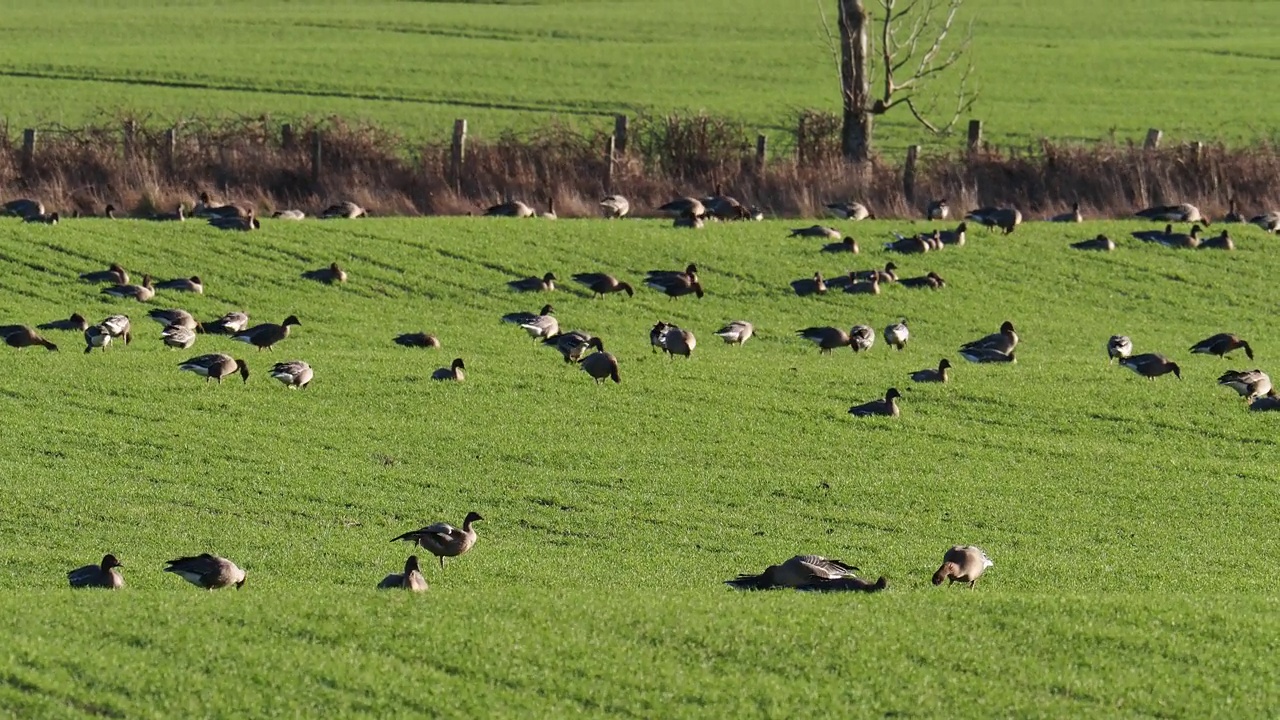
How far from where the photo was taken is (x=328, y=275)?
37.2 metres

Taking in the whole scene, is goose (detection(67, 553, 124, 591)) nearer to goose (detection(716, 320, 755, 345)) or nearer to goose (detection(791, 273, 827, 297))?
goose (detection(716, 320, 755, 345))

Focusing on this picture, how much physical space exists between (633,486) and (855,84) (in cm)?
2918

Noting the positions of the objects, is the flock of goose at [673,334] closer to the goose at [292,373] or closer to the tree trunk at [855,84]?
the goose at [292,373]

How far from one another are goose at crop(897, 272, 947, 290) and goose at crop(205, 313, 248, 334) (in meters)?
14.1

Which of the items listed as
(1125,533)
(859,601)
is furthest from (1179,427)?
(859,601)

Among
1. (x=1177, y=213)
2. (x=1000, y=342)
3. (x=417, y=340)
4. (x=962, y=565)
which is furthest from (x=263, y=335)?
(x=1177, y=213)

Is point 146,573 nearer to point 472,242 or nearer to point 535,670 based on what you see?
point 535,670

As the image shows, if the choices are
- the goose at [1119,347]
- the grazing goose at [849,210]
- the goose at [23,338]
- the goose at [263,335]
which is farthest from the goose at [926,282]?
the goose at [23,338]

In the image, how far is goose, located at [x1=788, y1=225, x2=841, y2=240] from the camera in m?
41.5

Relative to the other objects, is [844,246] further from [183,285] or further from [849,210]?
[183,285]

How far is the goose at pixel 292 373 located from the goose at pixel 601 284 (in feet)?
31.2

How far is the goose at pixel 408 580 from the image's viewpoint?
1742 cm

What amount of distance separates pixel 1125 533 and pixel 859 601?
22.3ft

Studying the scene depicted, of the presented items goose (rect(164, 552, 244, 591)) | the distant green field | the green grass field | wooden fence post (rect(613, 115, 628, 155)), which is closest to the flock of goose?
goose (rect(164, 552, 244, 591))
